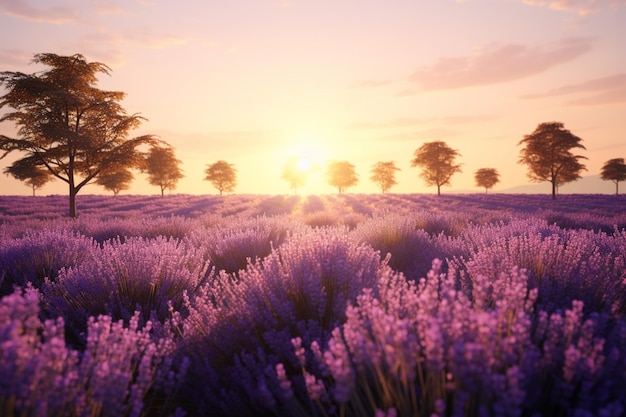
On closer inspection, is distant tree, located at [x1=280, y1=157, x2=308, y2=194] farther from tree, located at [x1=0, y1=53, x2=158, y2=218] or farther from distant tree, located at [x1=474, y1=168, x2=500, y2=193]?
tree, located at [x1=0, y1=53, x2=158, y2=218]

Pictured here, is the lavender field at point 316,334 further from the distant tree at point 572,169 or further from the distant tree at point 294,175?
the distant tree at point 294,175

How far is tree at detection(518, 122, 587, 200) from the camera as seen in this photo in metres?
35.5

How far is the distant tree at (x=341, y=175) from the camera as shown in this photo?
71750mm

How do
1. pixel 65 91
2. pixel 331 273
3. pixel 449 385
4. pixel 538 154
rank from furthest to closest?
pixel 538 154 → pixel 65 91 → pixel 331 273 → pixel 449 385

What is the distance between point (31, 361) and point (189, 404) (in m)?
1.26

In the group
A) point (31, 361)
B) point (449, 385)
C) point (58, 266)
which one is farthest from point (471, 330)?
point (58, 266)

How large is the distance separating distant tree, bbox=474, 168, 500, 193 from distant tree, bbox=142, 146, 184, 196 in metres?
44.6

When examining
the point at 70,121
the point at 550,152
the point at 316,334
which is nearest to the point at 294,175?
the point at 550,152

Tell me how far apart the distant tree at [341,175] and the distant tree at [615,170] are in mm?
36025

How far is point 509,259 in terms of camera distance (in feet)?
12.5

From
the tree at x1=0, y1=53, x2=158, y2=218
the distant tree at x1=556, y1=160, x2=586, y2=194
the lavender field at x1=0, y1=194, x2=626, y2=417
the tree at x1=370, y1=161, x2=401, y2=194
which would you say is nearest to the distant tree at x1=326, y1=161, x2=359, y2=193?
the tree at x1=370, y1=161, x2=401, y2=194

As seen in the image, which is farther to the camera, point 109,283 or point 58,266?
point 58,266

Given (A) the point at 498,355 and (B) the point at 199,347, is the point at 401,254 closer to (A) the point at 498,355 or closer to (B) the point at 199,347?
(B) the point at 199,347

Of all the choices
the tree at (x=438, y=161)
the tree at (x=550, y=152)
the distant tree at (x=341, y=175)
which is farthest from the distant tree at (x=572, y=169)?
the distant tree at (x=341, y=175)
